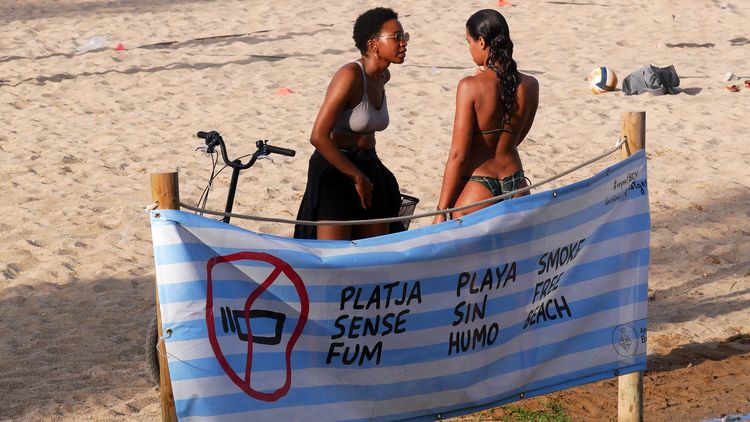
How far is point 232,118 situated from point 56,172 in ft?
7.43

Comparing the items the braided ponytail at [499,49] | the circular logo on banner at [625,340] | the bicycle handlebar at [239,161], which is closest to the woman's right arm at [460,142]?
the braided ponytail at [499,49]

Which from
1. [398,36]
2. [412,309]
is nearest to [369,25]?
[398,36]

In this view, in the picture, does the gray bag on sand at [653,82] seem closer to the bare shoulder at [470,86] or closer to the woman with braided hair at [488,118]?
the woman with braided hair at [488,118]

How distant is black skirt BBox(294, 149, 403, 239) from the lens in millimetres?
4848

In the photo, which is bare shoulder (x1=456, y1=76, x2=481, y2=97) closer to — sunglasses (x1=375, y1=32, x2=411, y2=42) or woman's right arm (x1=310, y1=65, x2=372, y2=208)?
sunglasses (x1=375, y1=32, x2=411, y2=42)

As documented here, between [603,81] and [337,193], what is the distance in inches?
298

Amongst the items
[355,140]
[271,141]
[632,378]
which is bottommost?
[271,141]

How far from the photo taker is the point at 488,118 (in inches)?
187

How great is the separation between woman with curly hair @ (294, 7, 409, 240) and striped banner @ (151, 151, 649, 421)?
2.99 ft

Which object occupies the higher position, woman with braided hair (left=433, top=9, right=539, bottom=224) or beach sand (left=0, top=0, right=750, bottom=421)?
woman with braided hair (left=433, top=9, right=539, bottom=224)

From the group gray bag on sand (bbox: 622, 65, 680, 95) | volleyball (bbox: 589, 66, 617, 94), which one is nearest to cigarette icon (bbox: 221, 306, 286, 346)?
volleyball (bbox: 589, 66, 617, 94)

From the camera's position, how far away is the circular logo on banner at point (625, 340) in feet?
14.8

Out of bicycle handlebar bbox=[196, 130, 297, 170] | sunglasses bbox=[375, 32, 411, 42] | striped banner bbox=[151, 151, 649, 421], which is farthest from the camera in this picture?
bicycle handlebar bbox=[196, 130, 297, 170]

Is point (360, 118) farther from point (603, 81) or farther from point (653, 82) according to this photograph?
point (653, 82)
